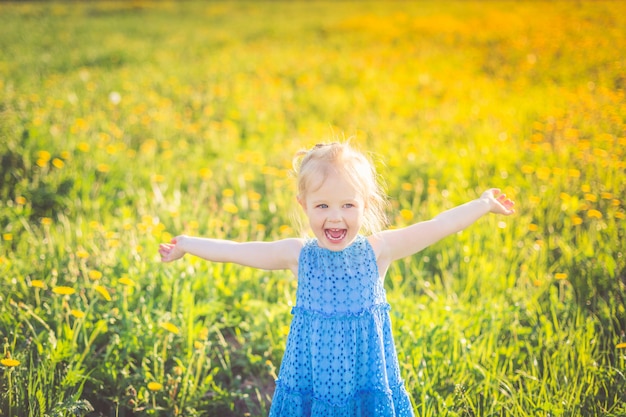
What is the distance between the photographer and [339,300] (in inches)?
65.2

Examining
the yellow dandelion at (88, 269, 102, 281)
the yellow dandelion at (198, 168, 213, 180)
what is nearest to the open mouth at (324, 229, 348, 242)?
the yellow dandelion at (88, 269, 102, 281)

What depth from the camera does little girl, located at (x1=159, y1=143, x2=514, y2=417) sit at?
1595mm

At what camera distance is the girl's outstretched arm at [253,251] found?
175 cm

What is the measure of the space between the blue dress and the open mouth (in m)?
0.09

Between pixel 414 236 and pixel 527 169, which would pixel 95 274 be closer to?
pixel 414 236

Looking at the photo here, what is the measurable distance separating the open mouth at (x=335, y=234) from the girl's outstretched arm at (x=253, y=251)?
0.56 ft

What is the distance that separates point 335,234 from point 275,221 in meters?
1.74

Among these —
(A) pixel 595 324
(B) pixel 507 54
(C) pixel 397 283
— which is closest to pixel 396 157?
(C) pixel 397 283

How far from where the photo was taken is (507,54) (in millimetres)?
7820

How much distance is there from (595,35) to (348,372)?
774cm

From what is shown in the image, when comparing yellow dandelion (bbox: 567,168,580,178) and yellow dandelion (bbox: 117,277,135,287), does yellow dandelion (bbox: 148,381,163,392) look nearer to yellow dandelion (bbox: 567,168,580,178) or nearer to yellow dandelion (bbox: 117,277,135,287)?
yellow dandelion (bbox: 117,277,135,287)

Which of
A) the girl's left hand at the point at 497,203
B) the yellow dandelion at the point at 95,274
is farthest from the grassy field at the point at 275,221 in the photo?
the girl's left hand at the point at 497,203

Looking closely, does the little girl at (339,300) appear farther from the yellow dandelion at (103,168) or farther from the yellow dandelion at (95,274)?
the yellow dandelion at (103,168)

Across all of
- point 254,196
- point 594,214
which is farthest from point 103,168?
point 594,214
